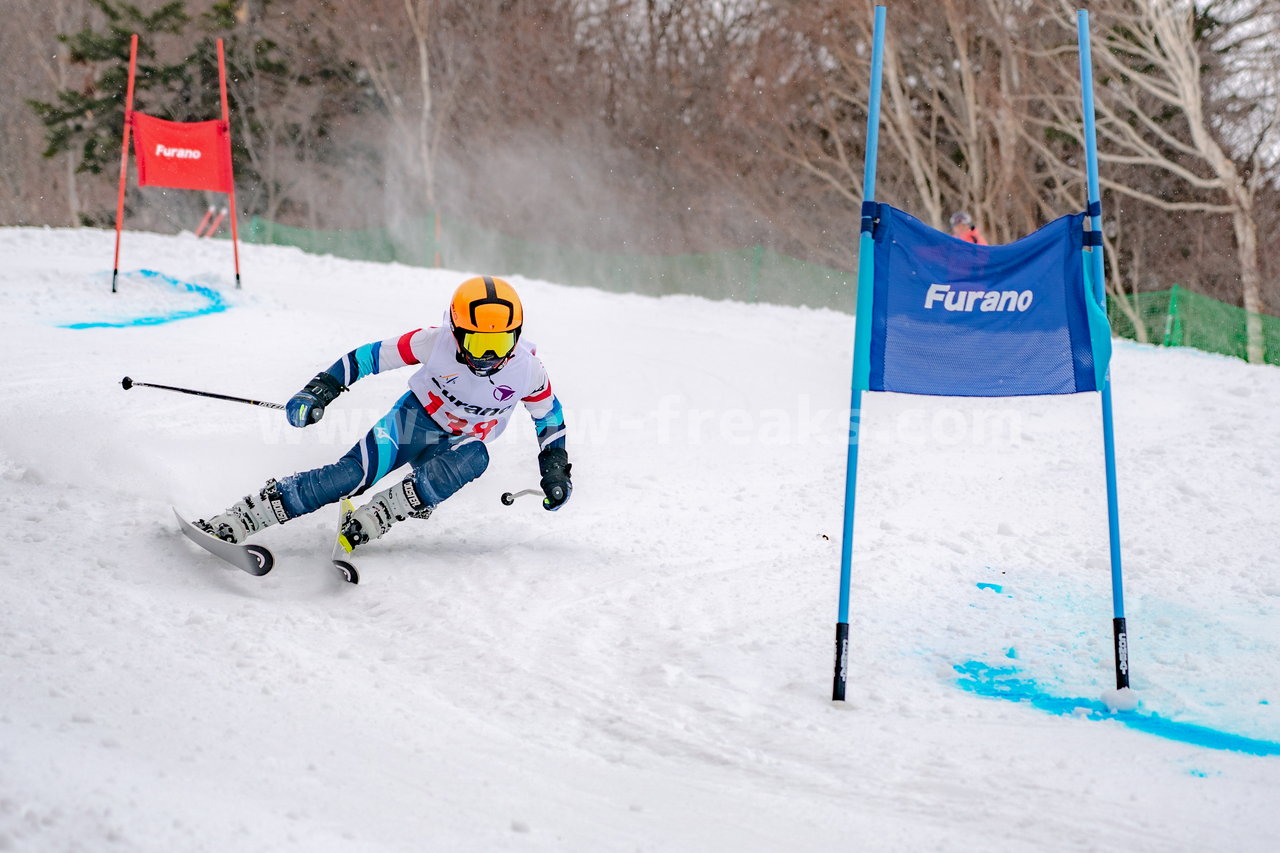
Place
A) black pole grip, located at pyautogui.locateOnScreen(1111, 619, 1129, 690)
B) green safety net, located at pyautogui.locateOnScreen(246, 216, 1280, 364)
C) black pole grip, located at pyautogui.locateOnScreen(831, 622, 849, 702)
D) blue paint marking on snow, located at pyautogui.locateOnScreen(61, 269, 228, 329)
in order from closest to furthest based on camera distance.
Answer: black pole grip, located at pyautogui.locateOnScreen(831, 622, 849, 702) → black pole grip, located at pyautogui.locateOnScreen(1111, 619, 1129, 690) → blue paint marking on snow, located at pyautogui.locateOnScreen(61, 269, 228, 329) → green safety net, located at pyautogui.locateOnScreen(246, 216, 1280, 364)

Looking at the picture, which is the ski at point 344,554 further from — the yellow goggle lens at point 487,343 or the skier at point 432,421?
the yellow goggle lens at point 487,343

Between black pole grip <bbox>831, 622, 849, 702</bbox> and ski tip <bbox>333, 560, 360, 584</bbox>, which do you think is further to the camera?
ski tip <bbox>333, 560, 360, 584</bbox>

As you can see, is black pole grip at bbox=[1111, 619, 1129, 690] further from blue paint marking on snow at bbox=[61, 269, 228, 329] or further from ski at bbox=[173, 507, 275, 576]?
blue paint marking on snow at bbox=[61, 269, 228, 329]

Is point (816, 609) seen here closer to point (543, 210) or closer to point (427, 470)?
point (427, 470)

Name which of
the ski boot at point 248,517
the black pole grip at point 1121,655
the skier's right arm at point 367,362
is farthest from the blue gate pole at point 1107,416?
the ski boot at point 248,517

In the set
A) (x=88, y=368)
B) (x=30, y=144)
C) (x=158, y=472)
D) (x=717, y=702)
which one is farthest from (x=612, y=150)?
(x=717, y=702)

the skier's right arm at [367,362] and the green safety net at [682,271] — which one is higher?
the green safety net at [682,271]

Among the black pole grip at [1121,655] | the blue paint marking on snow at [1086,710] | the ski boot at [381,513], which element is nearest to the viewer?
the blue paint marking on snow at [1086,710]

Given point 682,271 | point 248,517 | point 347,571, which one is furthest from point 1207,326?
point 248,517

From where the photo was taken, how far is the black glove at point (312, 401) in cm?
518

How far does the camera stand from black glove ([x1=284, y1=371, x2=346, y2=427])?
17.0 feet

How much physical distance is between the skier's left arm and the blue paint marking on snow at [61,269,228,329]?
611 centimetres

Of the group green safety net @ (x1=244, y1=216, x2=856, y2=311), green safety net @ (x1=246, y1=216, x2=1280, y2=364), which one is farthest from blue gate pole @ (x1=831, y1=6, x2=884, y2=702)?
green safety net @ (x1=244, y1=216, x2=856, y2=311)

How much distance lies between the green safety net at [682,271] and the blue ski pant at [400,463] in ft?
42.7
